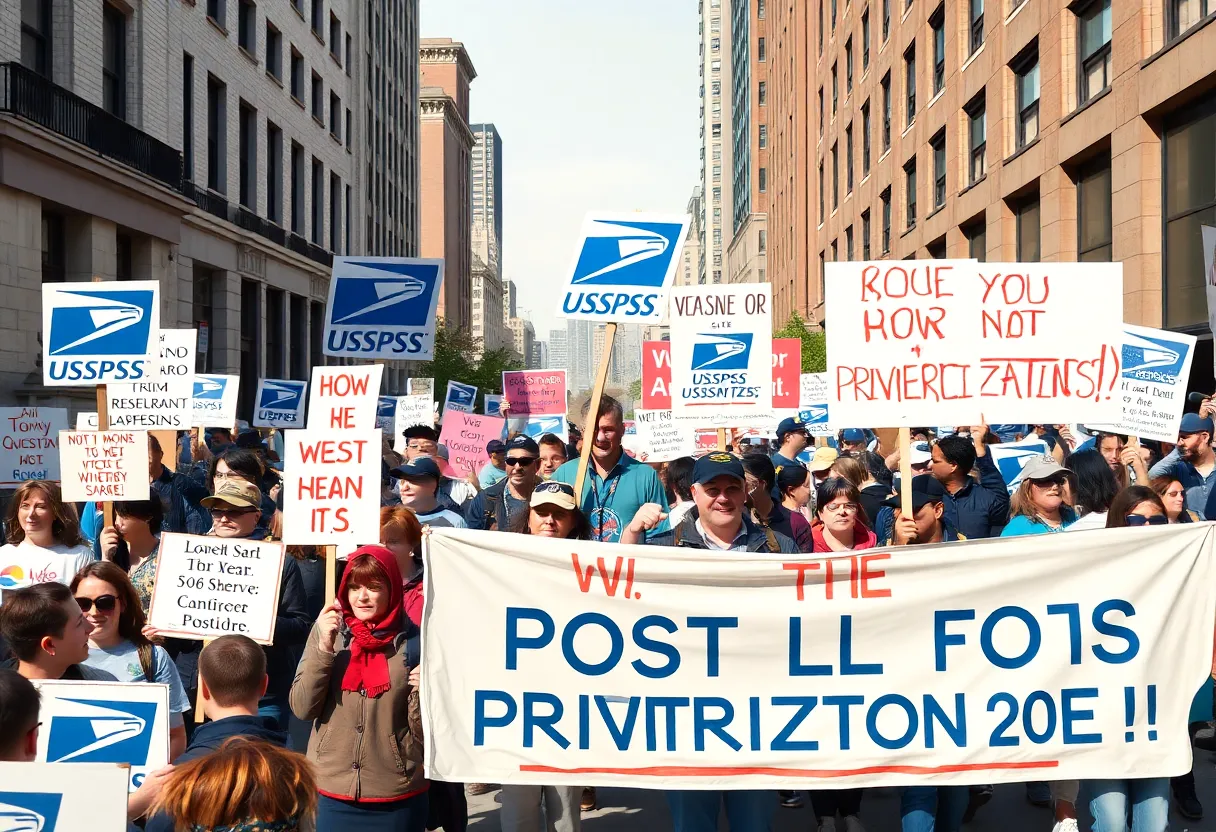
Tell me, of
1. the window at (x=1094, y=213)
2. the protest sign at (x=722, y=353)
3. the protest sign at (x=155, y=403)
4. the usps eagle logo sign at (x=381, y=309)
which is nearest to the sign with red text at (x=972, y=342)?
the protest sign at (x=722, y=353)

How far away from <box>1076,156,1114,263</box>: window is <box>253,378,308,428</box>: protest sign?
1369 centimetres

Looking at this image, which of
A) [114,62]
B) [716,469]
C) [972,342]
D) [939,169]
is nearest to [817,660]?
[716,469]

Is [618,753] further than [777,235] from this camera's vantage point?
No

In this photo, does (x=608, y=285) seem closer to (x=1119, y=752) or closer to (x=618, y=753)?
(x=618, y=753)

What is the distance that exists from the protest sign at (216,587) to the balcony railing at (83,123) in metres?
17.1

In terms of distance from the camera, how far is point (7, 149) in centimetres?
1966

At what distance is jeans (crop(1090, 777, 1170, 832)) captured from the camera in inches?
182

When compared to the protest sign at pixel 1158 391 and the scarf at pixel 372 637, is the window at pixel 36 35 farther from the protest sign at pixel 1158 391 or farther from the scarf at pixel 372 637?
the scarf at pixel 372 637

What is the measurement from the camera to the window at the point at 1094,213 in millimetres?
20469

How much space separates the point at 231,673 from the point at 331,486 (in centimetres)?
140

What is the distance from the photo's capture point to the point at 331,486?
203 inches

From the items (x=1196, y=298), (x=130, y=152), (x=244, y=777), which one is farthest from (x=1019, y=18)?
(x=244, y=777)

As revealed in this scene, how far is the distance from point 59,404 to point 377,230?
41680 mm

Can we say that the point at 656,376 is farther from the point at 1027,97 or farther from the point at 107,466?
the point at 1027,97
